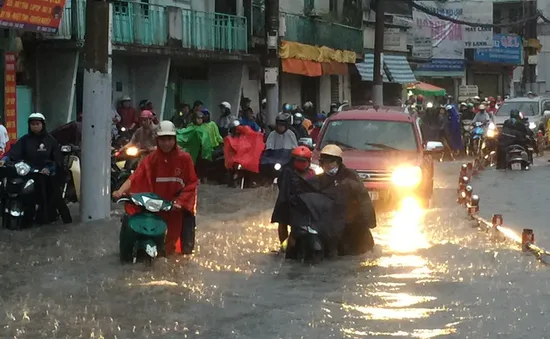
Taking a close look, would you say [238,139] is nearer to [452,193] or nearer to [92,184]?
[452,193]

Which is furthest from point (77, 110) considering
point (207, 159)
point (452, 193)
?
point (452, 193)

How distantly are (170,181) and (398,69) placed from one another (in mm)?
31412

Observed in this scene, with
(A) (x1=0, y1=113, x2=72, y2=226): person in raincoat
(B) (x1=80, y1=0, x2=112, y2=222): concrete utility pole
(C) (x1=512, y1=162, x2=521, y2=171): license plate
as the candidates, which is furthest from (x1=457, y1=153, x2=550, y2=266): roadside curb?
(A) (x1=0, y1=113, x2=72, y2=226): person in raincoat

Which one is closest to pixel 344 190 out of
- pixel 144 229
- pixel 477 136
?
pixel 144 229

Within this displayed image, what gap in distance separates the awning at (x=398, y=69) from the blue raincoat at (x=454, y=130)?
11861 mm

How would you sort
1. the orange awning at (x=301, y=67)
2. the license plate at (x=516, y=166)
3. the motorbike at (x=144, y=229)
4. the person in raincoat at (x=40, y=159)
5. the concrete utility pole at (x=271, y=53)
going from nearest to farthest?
the motorbike at (x=144, y=229), the person in raincoat at (x=40, y=159), the concrete utility pole at (x=271, y=53), the license plate at (x=516, y=166), the orange awning at (x=301, y=67)

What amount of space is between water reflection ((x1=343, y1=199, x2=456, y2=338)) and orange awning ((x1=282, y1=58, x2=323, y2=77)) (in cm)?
1626

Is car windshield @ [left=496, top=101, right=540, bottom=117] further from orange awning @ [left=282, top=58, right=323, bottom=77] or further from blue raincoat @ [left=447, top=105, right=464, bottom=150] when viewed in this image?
orange awning @ [left=282, top=58, right=323, bottom=77]

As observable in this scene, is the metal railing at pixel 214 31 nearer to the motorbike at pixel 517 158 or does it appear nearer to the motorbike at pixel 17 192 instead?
the motorbike at pixel 517 158

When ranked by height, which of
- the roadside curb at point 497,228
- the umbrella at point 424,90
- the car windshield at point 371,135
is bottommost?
the roadside curb at point 497,228

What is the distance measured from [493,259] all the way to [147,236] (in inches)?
137

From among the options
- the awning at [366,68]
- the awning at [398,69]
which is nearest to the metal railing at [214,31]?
the awning at [366,68]

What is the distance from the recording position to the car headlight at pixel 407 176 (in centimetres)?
1412

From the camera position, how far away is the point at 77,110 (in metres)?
22.4
